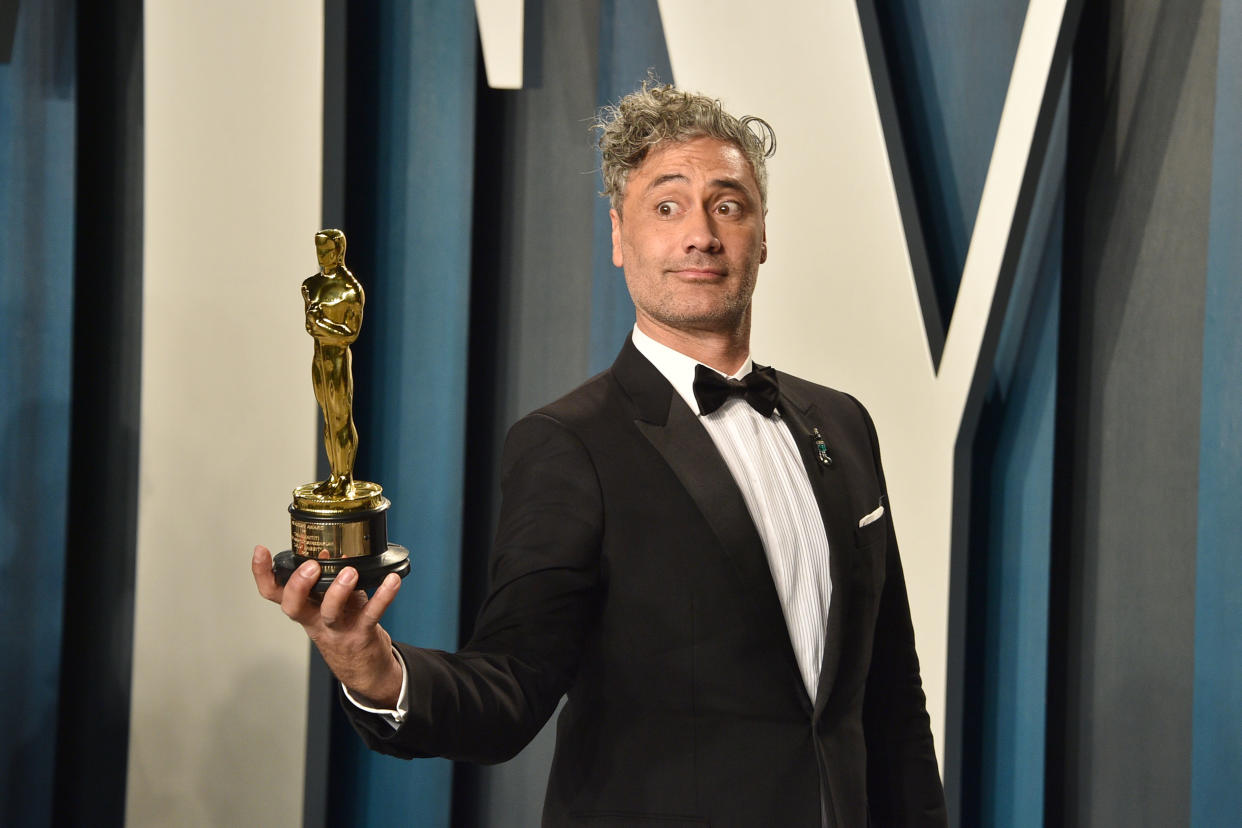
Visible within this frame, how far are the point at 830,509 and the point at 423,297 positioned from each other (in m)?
1.12

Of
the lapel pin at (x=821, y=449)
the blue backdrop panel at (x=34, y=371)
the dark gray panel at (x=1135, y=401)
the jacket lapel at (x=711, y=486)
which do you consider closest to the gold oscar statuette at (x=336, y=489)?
the jacket lapel at (x=711, y=486)

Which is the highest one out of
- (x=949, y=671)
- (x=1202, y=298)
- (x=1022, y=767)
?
(x=1202, y=298)

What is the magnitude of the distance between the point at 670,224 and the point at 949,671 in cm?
120

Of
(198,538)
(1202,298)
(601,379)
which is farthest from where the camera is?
(198,538)

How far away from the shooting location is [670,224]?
1365 millimetres

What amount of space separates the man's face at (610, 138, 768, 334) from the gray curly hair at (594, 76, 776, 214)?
0.02m

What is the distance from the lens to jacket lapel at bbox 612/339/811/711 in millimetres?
1188

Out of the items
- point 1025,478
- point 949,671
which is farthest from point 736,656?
point 1025,478

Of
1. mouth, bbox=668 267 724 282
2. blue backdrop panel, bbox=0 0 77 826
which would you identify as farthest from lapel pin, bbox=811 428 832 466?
blue backdrop panel, bbox=0 0 77 826

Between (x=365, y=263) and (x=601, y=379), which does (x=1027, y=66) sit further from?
(x=365, y=263)

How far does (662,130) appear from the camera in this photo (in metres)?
1.41

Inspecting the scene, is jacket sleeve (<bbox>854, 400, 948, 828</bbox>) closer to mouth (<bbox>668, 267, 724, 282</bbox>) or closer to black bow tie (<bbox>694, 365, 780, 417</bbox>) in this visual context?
black bow tie (<bbox>694, 365, 780, 417</bbox>)

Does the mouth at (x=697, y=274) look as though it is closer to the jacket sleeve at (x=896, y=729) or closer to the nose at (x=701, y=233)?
the nose at (x=701, y=233)

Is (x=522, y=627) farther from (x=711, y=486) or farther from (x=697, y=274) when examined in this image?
(x=697, y=274)
